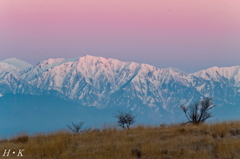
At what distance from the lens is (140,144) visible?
16703mm

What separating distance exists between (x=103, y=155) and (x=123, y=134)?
3811mm

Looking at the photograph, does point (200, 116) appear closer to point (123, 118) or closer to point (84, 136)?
point (123, 118)

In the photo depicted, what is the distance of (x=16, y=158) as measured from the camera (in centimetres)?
1600

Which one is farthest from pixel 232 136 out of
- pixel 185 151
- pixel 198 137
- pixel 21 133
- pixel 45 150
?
pixel 21 133

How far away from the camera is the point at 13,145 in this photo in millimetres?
18641

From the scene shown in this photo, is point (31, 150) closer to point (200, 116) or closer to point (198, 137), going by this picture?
point (198, 137)

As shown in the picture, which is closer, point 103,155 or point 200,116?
point 103,155

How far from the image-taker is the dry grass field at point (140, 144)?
15188 mm

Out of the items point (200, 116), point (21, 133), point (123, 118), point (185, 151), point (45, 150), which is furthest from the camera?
point (123, 118)

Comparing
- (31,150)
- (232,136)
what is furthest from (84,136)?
(232,136)

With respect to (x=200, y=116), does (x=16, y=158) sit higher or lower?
lower

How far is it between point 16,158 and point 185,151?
699 centimetres

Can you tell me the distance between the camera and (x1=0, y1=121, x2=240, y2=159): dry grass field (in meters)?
15.2

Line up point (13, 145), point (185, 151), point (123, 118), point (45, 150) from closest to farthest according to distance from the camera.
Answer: point (185, 151) → point (45, 150) → point (13, 145) → point (123, 118)
